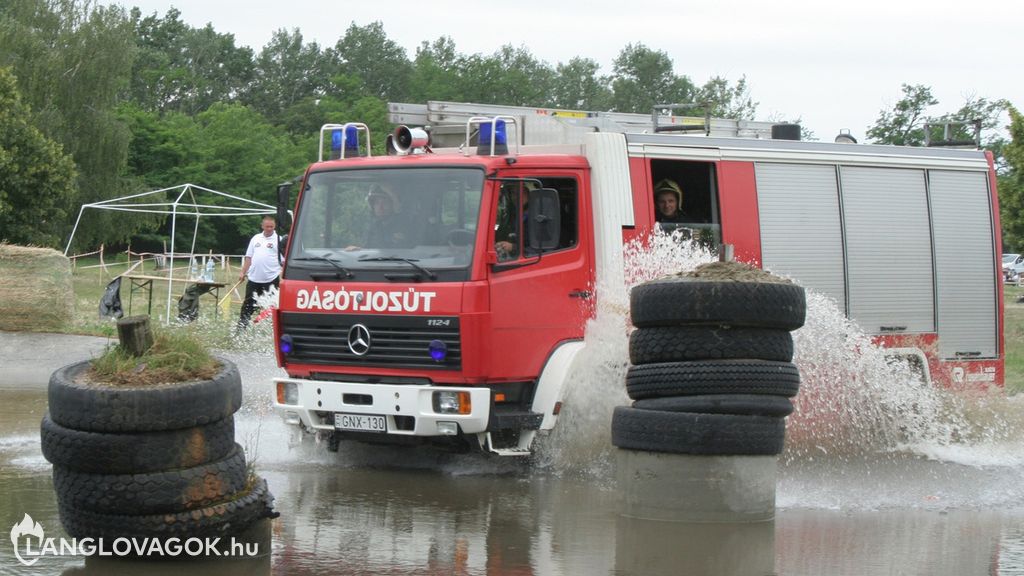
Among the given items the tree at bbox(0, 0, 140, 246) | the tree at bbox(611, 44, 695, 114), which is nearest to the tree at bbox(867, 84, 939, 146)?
the tree at bbox(0, 0, 140, 246)

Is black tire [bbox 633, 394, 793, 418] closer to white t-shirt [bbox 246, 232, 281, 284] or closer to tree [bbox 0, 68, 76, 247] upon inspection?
white t-shirt [bbox 246, 232, 281, 284]

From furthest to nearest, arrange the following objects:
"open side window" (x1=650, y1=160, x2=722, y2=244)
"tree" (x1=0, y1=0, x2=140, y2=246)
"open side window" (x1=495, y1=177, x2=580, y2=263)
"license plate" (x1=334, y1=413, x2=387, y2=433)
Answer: "tree" (x1=0, y1=0, x2=140, y2=246), "open side window" (x1=650, y1=160, x2=722, y2=244), "open side window" (x1=495, y1=177, x2=580, y2=263), "license plate" (x1=334, y1=413, x2=387, y2=433)

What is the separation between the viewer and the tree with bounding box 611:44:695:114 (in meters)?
109

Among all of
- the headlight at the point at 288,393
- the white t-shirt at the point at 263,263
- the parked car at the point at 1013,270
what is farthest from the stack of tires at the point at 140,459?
the parked car at the point at 1013,270

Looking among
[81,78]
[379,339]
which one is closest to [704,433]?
[379,339]

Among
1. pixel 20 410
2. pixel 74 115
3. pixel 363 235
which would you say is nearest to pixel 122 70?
pixel 74 115

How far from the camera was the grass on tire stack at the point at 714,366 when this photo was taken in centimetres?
809

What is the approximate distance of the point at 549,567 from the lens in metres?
6.98

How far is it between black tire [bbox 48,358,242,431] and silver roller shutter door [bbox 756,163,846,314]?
624cm

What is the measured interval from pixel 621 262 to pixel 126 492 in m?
4.97

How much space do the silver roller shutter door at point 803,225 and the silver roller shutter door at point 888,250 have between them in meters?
0.17

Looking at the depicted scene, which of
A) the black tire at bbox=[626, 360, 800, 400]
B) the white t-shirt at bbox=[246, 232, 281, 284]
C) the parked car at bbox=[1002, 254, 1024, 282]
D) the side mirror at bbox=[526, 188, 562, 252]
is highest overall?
the side mirror at bbox=[526, 188, 562, 252]

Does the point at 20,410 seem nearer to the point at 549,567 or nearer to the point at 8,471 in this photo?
the point at 8,471

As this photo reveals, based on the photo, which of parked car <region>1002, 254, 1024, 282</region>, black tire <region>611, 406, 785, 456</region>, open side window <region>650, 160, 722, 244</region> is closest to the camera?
black tire <region>611, 406, 785, 456</region>
